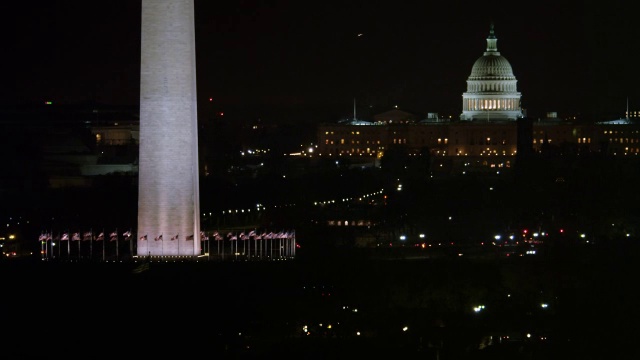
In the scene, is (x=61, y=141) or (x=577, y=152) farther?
(x=577, y=152)

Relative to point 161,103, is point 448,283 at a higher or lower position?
lower

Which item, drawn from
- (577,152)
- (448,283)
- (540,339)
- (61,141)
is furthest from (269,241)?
(577,152)

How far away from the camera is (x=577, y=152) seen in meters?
194

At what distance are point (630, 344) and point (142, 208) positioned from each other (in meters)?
19.0

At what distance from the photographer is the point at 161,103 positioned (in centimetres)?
7162

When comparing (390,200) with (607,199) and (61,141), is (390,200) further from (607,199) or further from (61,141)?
(61,141)

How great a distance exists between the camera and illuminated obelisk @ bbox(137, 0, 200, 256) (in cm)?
7106

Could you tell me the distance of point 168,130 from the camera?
71.9m

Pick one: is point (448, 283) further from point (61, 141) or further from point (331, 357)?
point (61, 141)

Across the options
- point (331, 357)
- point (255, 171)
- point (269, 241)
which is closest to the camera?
point (331, 357)

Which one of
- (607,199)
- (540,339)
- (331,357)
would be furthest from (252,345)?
(607,199)

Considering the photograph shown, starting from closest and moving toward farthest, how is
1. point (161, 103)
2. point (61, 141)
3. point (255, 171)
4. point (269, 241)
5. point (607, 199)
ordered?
point (161, 103) → point (269, 241) → point (607, 199) → point (61, 141) → point (255, 171)

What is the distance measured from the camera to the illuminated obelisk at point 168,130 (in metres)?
71.1

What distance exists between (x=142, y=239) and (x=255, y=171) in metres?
93.8
